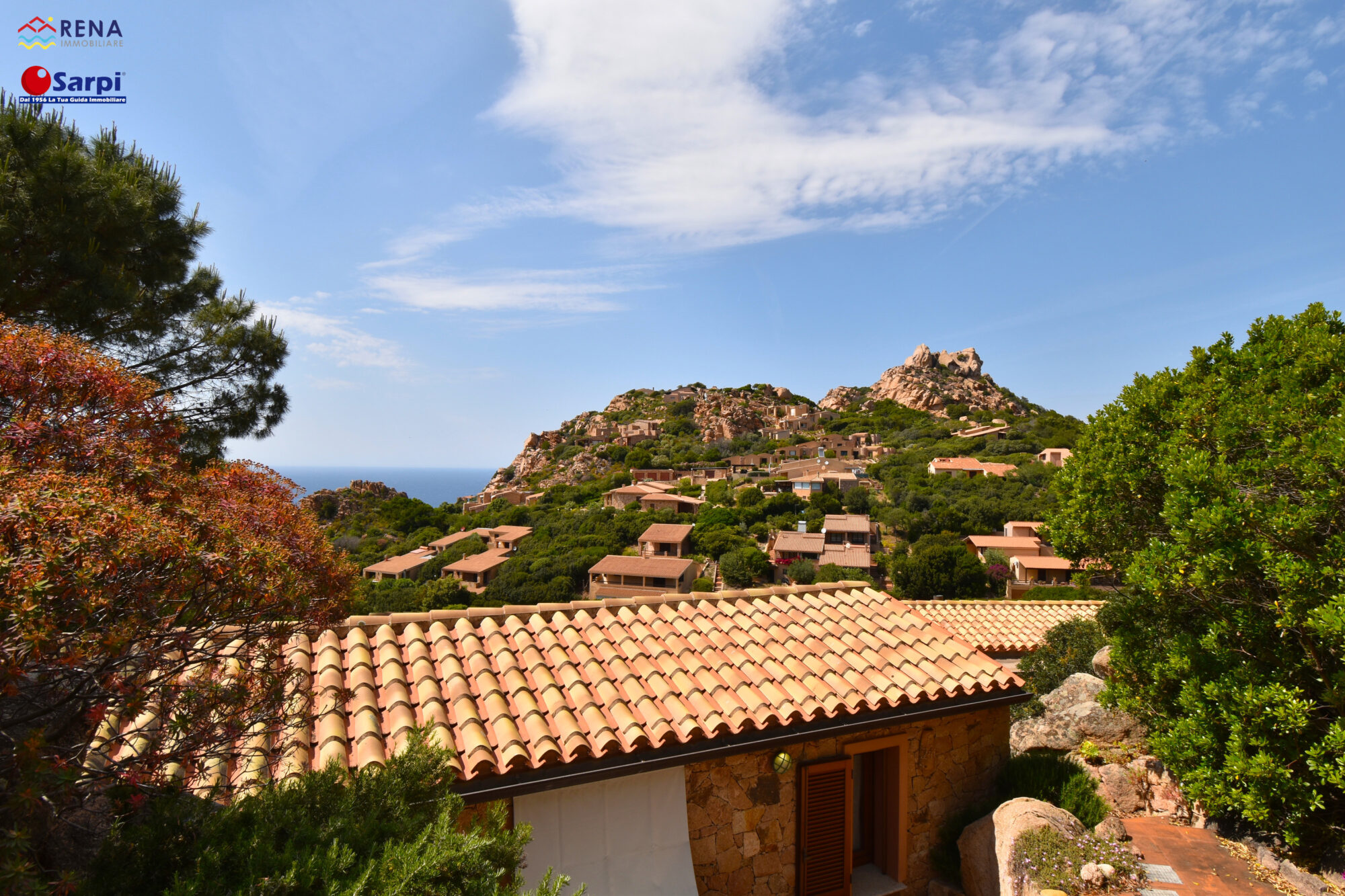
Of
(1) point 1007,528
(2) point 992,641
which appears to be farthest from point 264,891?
(1) point 1007,528

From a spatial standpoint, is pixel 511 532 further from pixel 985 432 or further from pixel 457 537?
pixel 985 432

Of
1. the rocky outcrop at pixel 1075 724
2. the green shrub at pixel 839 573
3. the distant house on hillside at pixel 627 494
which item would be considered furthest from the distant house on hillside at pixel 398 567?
the rocky outcrop at pixel 1075 724

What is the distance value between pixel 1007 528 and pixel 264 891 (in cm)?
5249

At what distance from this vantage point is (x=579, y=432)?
120m

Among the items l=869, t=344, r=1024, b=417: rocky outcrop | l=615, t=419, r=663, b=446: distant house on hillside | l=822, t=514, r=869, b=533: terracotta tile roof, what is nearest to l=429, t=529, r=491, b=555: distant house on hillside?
l=822, t=514, r=869, b=533: terracotta tile roof

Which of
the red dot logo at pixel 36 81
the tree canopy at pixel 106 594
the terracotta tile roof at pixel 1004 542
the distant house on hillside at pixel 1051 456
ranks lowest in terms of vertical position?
the terracotta tile roof at pixel 1004 542

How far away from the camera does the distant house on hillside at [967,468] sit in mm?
61031

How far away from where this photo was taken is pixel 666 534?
5091cm

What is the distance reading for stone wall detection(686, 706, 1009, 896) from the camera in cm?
559

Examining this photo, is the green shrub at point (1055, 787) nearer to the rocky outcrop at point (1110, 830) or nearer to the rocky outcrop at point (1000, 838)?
the rocky outcrop at point (1110, 830)

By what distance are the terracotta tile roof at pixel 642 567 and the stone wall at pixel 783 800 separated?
35.4m

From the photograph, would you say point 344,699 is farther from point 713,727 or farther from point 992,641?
point 992,641

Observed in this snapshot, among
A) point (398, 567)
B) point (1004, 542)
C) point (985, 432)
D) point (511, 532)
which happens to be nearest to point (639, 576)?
point (398, 567)

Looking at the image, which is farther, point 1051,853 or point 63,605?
point 1051,853
